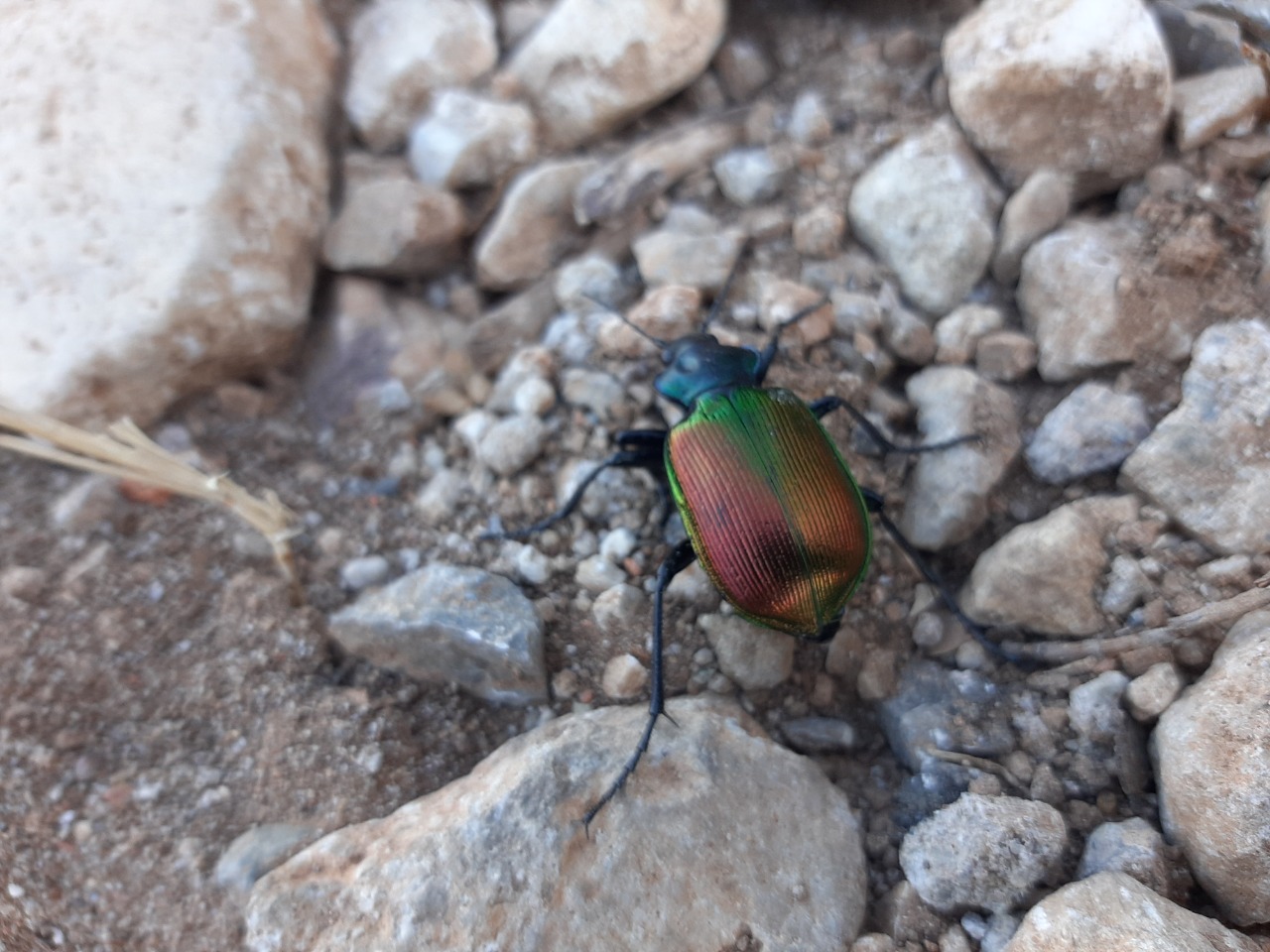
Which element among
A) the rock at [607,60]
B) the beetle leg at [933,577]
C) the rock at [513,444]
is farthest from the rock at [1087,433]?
the rock at [607,60]

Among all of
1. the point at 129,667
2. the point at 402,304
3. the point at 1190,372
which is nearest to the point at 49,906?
the point at 129,667

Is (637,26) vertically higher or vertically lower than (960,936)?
higher

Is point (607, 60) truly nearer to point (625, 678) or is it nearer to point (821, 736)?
point (625, 678)

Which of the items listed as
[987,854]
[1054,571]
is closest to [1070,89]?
[1054,571]

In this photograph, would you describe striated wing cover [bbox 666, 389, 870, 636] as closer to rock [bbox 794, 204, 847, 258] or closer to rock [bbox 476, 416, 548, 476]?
rock [bbox 476, 416, 548, 476]

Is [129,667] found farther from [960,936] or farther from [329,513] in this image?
[960,936]

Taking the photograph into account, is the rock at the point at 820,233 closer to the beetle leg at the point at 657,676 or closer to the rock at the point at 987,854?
the beetle leg at the point at 657,676

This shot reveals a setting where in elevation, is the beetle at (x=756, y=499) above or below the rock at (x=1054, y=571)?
above
